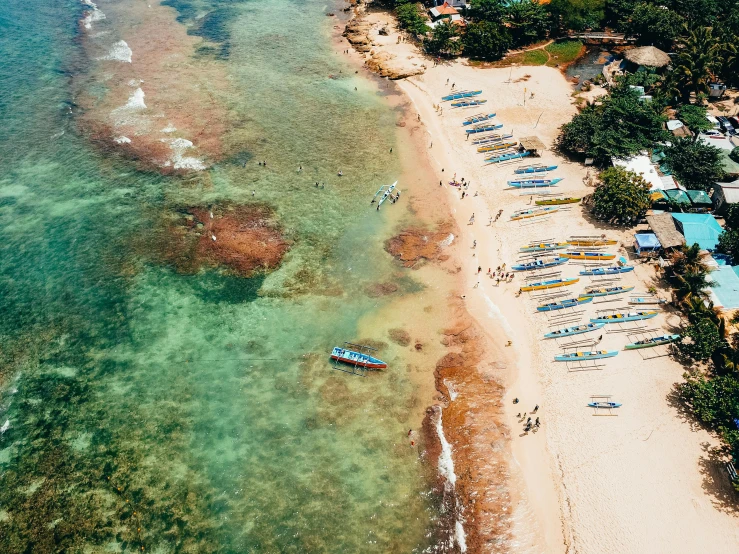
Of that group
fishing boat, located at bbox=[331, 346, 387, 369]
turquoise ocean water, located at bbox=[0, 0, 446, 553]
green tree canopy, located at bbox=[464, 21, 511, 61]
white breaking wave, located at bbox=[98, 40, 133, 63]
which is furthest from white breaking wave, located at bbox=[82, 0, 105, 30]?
fishing boat, located at bbox=[331, 346, 387, 369]

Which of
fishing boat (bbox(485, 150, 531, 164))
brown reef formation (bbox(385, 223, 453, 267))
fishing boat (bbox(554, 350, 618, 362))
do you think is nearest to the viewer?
fishing boat (bbox(554, 350, 618, 362))

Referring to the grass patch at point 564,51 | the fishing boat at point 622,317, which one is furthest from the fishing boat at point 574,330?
the grass patch at point 564,51

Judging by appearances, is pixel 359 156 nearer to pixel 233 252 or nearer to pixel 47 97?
pixel 233 252

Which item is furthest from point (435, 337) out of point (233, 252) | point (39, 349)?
point (39, 349)

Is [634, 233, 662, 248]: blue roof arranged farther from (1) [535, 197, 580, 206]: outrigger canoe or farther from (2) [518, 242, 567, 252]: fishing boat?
(1) [535, 197, 580, 206]: outrigger canoe

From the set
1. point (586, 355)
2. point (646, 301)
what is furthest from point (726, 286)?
point (586, 355)
